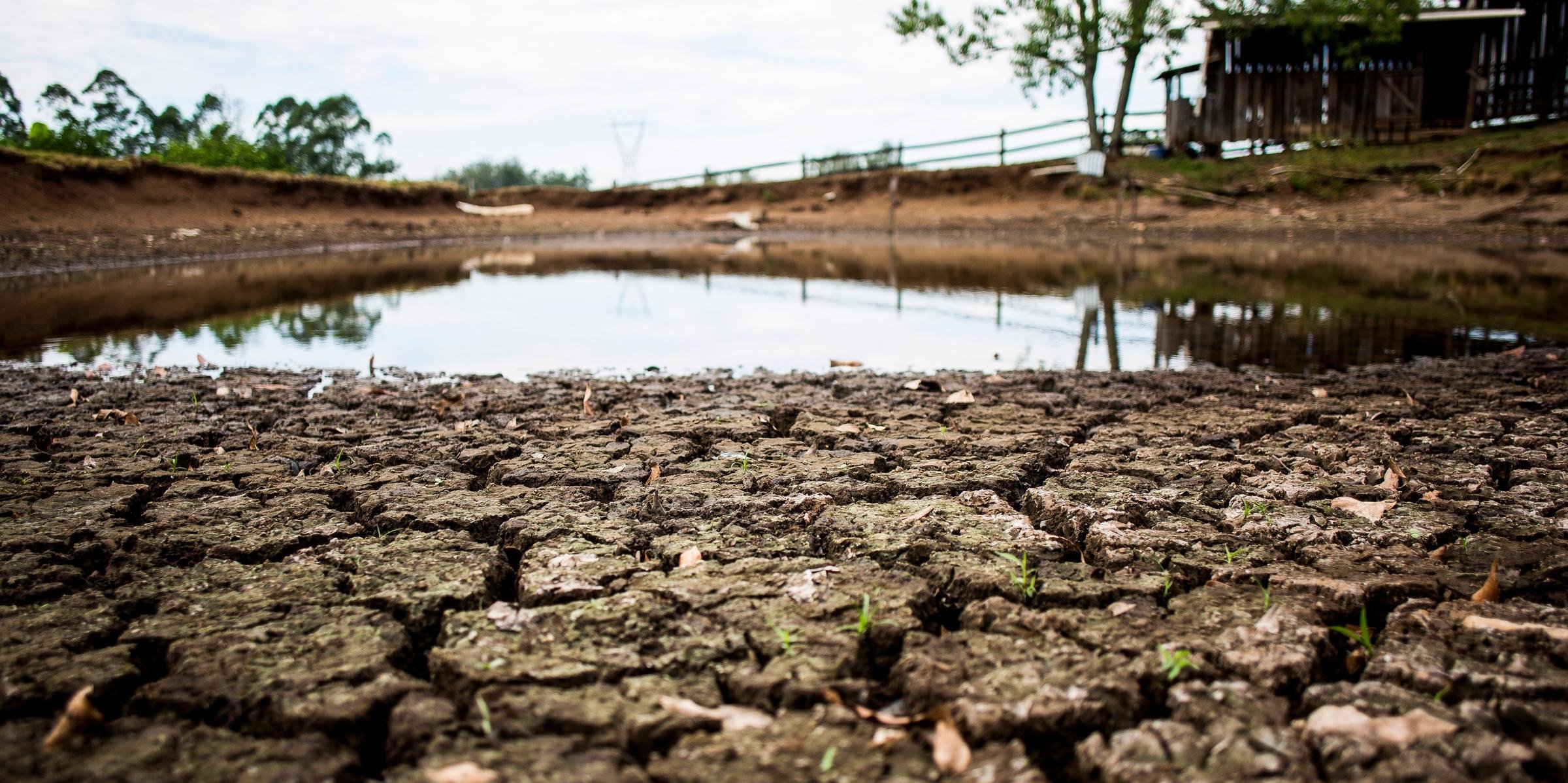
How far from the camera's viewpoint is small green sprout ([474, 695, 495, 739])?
1841 mm

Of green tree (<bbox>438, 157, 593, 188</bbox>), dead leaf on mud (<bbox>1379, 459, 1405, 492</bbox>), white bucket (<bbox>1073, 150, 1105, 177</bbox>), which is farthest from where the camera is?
green tree (<bbox>438, 157, 593, 188</bbox>)

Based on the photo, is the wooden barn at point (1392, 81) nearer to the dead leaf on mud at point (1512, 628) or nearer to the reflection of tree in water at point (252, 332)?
the reflection of tree in water at point (252, 332)

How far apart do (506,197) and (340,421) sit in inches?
1360

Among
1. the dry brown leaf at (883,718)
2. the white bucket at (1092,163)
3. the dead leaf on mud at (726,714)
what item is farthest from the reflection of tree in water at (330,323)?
the white bucket at (1092,163)

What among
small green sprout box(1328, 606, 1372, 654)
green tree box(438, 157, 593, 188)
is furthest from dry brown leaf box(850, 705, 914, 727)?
green tree box(438, 157, 593, 188)

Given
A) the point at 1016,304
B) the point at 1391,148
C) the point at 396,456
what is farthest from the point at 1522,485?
the point at 1391,148

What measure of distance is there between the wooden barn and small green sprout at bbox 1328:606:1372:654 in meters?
24.7

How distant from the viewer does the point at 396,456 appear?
3.90 m

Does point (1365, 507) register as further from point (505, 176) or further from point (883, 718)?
point (505, 176)

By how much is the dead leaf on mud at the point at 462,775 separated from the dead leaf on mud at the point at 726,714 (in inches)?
14.7

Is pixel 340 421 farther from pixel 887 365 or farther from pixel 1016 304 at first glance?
pixel 1016 304

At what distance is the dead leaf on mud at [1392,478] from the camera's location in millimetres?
3237

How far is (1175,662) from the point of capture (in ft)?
6.67

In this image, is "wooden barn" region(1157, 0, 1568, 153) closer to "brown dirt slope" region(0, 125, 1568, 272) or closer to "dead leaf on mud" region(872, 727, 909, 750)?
"brown dirt slope" region(0, 125, 1568, 272)
